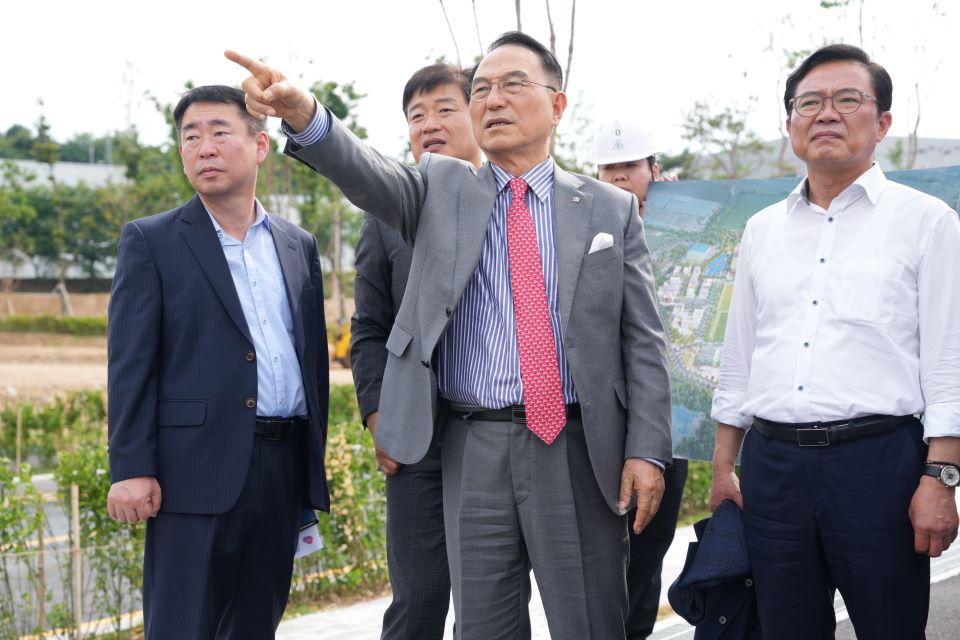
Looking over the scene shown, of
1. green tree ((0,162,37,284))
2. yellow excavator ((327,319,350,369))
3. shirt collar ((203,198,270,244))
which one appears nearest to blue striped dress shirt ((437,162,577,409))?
shirt collar ((203,198,270,244))

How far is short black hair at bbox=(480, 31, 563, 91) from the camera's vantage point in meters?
2.86

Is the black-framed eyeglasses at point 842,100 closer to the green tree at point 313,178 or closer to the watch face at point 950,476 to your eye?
the watch face at point 950,476

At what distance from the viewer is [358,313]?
352 centimetres

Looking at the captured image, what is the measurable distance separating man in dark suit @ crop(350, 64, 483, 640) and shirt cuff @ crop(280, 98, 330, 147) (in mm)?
996

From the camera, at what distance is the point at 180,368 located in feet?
10.1

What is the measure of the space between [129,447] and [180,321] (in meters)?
0.42

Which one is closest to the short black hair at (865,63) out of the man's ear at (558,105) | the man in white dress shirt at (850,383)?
the man in white dress shirt at (850,383)

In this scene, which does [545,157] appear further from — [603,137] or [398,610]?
[398,610]

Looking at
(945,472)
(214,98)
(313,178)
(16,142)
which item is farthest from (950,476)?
(16,142)

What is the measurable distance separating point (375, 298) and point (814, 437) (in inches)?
61.1

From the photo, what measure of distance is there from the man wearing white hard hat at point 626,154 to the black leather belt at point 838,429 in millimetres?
1668

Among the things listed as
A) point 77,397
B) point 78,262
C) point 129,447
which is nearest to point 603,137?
point 129,447

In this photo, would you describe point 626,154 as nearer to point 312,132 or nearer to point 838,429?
point 838,429

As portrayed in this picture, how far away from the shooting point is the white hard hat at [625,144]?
13.6 feet
